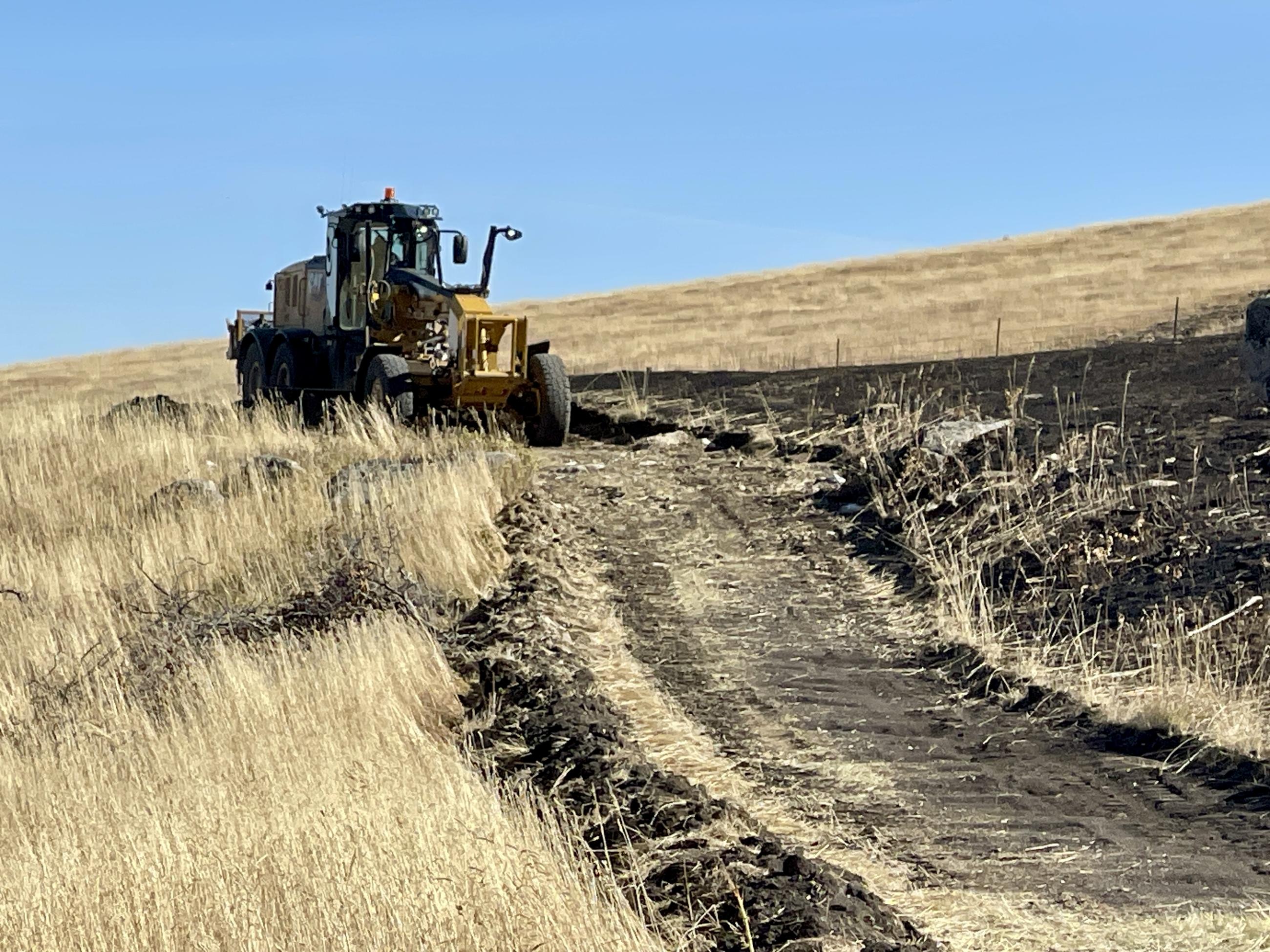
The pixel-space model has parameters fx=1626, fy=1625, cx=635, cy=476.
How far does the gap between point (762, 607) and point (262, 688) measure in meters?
3.90

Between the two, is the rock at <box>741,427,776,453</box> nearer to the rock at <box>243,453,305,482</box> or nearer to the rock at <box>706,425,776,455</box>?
the rock at <box>706,425,776,455</box>

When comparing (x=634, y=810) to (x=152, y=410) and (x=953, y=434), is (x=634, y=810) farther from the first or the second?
(x=152, y=410)

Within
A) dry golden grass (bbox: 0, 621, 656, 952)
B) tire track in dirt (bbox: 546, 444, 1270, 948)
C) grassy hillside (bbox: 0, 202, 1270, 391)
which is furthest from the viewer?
grassy hillside (bbox: 0, 202, 1270, 391)

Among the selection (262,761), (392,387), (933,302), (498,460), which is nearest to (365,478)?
(498,460)

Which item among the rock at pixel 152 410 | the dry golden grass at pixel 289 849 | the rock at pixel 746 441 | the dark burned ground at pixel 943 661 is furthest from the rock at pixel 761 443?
the dry golden grass at pixel 289 849

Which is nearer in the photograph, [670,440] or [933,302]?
[670,440]

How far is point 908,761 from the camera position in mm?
7613

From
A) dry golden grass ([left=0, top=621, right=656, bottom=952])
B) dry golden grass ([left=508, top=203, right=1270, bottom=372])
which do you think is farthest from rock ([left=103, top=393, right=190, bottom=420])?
dry golden grass ([left=0, top=621, right=656, bottom=952])

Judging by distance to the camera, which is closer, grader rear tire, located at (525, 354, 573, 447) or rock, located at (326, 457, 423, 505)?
rock, located at (326, 457, 423, 505)

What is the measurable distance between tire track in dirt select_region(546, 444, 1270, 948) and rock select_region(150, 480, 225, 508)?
3.80 m

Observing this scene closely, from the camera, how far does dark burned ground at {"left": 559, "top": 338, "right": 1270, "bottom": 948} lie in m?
6.12

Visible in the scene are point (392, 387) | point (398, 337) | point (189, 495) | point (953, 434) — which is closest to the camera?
point (953, 434)

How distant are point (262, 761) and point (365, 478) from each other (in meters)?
7.09

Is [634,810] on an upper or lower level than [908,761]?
upper
